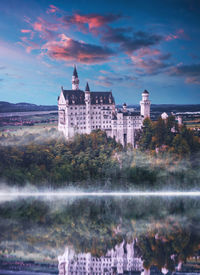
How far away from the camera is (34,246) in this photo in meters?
6.07

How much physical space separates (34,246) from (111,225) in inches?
81.6

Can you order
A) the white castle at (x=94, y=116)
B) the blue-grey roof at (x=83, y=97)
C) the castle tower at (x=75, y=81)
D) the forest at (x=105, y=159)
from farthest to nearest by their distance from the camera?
the castle tower at (x=75, y=81) < the blue-grey roof at (x=83, y=97) < the white castle at (x=94, y=116) < the forest at (x=105, y=159)

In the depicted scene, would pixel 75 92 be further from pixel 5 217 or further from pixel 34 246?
pixel 34 246

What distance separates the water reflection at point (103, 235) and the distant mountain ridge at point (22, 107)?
24.2 feet

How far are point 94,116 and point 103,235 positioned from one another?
961cm

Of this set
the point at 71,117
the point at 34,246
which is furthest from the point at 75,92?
the point at 34,246

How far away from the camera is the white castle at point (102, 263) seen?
5.32 m

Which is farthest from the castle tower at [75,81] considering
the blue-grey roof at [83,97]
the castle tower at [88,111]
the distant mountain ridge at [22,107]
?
the distant mountain ridge at [22,107]

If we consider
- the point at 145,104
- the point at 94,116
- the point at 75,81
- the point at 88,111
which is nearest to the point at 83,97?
the point at 88,111

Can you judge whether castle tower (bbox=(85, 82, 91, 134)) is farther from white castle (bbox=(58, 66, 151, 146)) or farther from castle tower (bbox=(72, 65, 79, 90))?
castle tower (bbox=(72, 65, 79, 90))

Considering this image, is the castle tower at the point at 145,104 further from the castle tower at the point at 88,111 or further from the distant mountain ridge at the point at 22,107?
the distant mountain ridge at the point at 22,107

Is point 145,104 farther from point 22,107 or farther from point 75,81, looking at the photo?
point 22,107

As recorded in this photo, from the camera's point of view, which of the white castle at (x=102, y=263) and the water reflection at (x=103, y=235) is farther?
the water reflection at (x=103, y=235)

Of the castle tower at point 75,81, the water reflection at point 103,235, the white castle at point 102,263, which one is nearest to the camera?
the white castle at point 102,263
